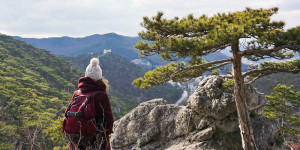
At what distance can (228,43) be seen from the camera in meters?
5.60

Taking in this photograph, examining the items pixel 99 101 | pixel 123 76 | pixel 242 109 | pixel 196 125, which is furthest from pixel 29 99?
pixel 123 76

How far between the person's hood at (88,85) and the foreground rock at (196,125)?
5.31 m

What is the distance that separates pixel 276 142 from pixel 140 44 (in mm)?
7411

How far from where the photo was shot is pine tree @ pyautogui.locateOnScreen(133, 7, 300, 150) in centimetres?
496

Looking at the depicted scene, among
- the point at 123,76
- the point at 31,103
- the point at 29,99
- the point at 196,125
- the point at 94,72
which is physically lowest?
the point at 123,76

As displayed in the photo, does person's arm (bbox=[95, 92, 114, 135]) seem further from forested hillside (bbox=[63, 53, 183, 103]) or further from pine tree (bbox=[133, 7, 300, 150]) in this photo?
forested hillside (bbox=[63, 53, 183, 103])

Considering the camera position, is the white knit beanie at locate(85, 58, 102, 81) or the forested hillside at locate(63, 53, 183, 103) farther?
the forested hillside at locate(63, 53, 183, 103)

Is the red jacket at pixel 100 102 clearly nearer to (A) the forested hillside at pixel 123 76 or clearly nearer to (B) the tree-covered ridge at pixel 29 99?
(B) the tree-covered ridge at pixel 29 99

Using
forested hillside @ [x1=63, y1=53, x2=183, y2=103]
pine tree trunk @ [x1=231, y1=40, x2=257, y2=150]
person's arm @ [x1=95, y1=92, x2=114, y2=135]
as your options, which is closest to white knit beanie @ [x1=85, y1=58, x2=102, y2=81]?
person's arm @ [x1=95, y1=92, x2=114, y2=135]

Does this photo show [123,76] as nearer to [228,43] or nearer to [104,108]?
[228,43]

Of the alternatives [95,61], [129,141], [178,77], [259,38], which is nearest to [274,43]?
[259,38]

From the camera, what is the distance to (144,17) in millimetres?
6309

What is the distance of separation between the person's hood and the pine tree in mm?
3081

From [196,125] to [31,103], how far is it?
2712 cm
